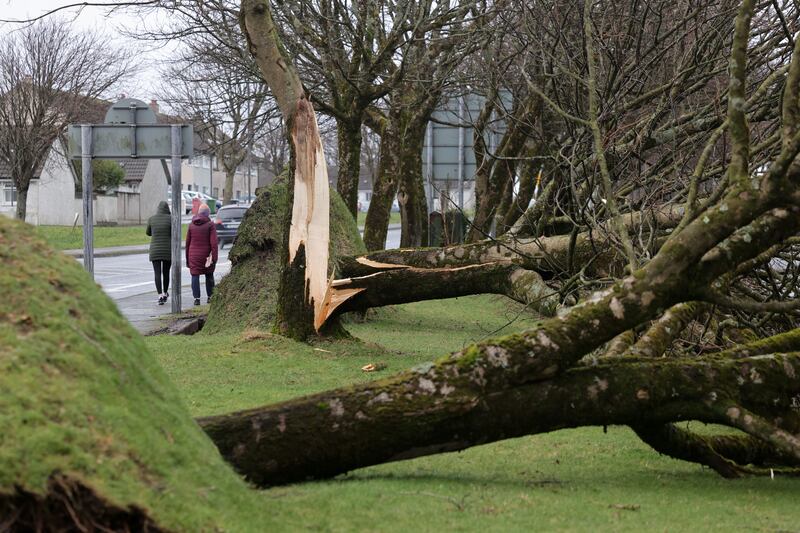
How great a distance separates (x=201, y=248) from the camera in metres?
20.3

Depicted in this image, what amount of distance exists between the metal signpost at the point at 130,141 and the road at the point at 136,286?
1083 mm

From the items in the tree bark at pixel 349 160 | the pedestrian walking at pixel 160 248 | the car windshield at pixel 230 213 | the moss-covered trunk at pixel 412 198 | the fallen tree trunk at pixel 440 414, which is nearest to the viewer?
the fallen tree trunk at pixel 440 414

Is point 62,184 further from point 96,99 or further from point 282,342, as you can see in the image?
point 282,342

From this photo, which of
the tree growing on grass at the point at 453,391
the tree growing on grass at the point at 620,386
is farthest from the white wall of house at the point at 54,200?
the tree growing on grass at the point at 620,386

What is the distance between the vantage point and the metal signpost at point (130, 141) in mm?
17828

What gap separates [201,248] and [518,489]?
49.2 ft

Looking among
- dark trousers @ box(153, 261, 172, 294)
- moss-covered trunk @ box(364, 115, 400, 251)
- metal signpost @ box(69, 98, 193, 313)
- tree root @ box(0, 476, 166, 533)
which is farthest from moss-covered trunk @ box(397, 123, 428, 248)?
tree root @ box(0, 476, 166, 533)

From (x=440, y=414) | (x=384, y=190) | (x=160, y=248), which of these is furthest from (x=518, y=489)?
(x=160, y=248)

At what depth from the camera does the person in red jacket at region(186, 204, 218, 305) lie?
2031cm

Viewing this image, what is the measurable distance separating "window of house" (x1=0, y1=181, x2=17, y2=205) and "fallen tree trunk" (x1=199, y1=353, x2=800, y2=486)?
206ft

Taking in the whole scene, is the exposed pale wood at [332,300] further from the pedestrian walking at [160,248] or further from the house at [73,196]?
the house at [73,196]

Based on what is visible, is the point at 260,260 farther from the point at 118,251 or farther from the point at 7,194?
the point at 7,194

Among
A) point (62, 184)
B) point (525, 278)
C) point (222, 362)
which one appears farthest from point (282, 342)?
point (62, 184)

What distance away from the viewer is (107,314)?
4781mm
